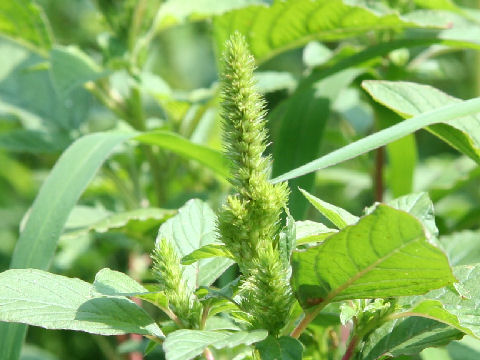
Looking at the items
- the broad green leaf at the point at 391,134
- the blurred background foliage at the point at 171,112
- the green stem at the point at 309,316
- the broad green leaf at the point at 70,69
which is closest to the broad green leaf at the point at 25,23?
the blurred background foliage at the point at 171,112

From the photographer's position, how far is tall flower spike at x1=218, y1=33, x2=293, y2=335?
0.62 meters

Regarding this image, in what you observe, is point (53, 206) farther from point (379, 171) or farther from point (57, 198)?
point (379, 171)

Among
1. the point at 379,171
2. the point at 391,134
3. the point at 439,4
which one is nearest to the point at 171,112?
the point at 379,171

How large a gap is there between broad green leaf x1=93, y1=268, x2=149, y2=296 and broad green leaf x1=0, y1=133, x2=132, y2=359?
247 mm

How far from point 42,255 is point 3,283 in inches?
11.4

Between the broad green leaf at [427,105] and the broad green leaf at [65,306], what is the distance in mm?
394

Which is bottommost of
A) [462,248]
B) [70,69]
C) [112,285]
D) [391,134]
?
[462,248]

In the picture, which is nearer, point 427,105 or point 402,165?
point 427,105

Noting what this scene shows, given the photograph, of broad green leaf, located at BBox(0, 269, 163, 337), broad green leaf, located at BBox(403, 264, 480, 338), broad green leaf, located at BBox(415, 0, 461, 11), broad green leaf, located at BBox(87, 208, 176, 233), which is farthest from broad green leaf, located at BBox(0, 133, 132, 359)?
broad green leaf, located at BBox(415, 0, 461, 11)

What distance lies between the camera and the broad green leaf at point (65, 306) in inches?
24.9

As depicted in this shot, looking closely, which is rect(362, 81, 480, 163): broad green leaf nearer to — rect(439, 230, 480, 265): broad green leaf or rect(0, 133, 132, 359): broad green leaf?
rect(439, 230, 480, 265): broad green leaf

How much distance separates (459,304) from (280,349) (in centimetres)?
19

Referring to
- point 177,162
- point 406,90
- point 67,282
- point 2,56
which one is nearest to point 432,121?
point 406,90

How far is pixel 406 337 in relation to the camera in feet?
2.31
